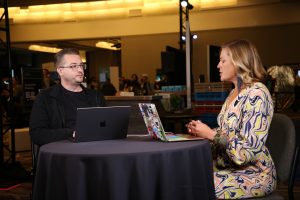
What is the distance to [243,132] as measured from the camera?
2092 millimetres

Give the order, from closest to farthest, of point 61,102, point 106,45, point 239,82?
point 239,82 → point 61,102 → point 106,45

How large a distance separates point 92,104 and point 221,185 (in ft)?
4.25

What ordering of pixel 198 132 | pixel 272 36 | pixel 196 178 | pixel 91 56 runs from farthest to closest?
pixel 91 56
pixel 272 36
pixel 198 132
pixel 196 178

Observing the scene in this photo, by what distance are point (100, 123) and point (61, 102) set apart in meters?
0.91

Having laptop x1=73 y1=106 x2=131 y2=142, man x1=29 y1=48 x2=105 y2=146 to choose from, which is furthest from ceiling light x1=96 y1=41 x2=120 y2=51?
laptop x1=73 y1=106 x2=131 y2=142

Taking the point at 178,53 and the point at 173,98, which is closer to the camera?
the point at 173,98

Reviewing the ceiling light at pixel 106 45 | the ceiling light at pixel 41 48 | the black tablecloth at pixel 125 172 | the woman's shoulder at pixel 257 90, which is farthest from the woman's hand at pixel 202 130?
the ceiling light at pixel 41 48

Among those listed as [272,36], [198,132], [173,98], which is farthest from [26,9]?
[198,132]

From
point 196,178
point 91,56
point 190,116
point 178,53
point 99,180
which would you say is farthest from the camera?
point 91,56

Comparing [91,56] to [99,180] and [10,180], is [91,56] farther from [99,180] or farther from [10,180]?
[99,180]

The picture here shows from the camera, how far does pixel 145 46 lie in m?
14.6

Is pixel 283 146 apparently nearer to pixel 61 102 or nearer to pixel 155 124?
pixel 155 124

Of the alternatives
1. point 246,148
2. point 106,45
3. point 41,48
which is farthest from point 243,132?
point 41,48

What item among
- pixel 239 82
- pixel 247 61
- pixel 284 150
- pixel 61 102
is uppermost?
pixel 247 61
